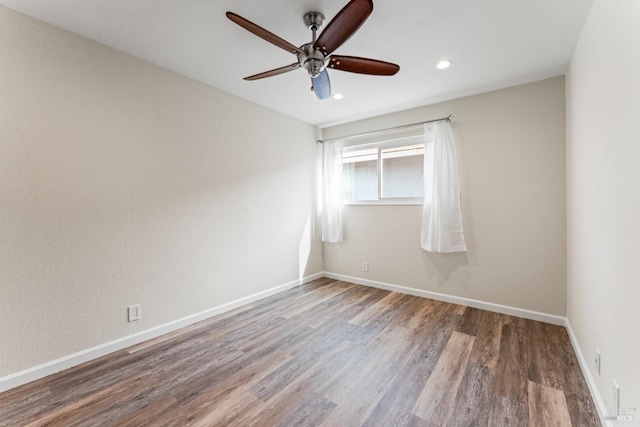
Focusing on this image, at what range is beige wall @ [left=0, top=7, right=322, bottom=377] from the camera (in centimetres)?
180

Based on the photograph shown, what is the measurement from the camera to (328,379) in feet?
6.07

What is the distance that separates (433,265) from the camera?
133 inches

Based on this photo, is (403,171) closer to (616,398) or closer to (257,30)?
(257,30)

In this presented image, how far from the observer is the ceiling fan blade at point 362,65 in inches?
70.6

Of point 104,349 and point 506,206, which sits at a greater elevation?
point 506,206

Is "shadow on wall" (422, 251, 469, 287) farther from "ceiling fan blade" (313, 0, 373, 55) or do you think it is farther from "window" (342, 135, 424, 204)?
"ceiling fan blade" (313, 0, 373, 55)

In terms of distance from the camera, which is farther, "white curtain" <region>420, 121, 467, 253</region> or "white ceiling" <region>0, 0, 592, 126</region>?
"white curtain" <region>420, 121, 467, 253</region>

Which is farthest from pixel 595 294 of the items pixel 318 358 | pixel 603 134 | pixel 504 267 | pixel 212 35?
pixel 212 35

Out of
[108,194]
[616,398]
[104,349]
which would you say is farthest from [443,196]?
[104,349]

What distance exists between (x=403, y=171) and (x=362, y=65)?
2080 mm

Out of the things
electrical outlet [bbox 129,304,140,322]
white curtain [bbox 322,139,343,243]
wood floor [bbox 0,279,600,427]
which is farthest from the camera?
white curtain [bbox 322,139,343,243]

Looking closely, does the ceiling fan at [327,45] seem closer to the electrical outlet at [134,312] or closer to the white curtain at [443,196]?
the white curtain at [443,196]

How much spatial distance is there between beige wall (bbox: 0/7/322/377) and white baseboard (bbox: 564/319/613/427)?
3.02m

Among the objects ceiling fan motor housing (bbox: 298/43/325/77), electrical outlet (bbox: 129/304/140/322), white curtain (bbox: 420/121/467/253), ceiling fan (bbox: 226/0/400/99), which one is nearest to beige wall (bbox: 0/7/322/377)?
electrical outlet (bbox: 129/304/140/322)
